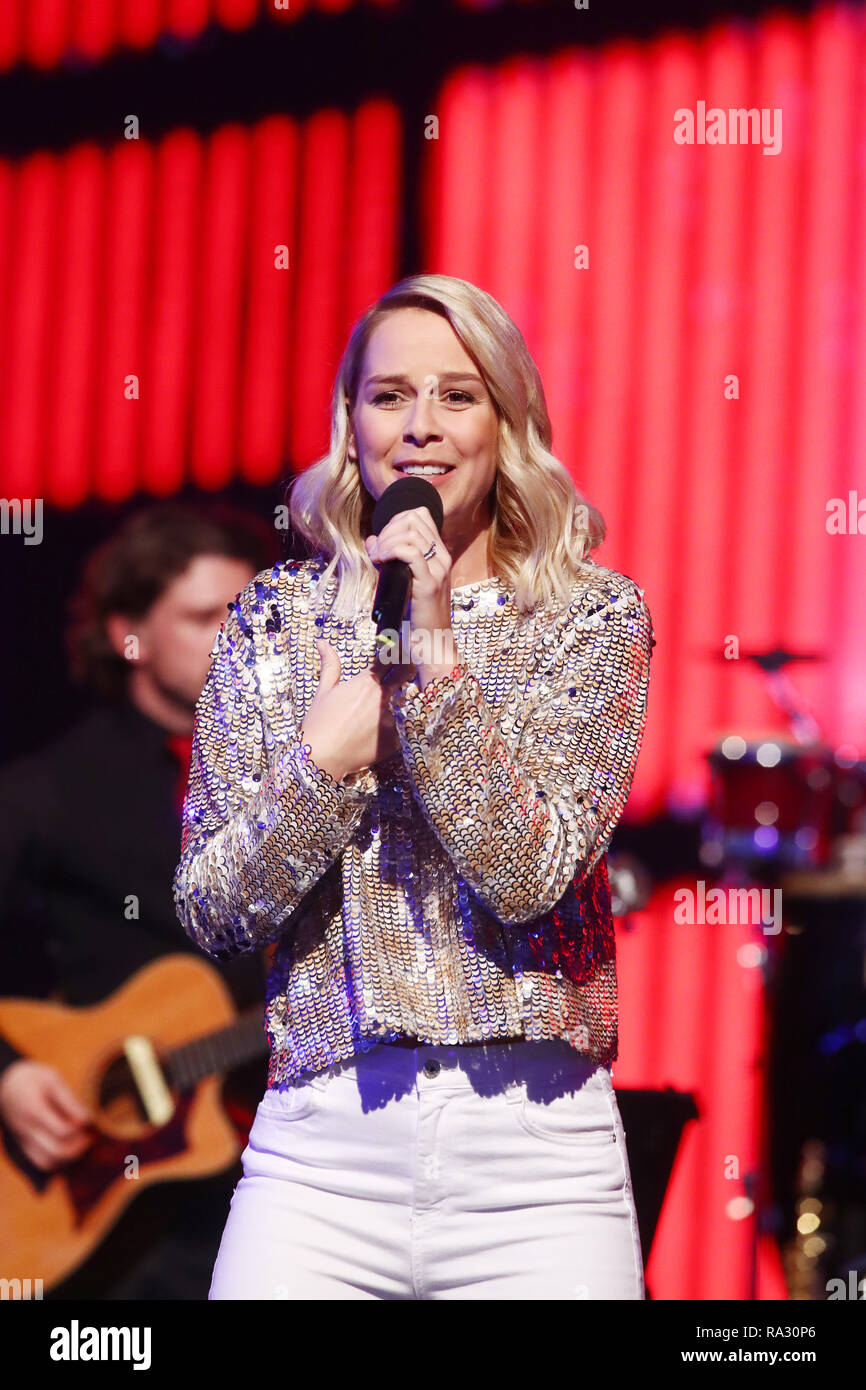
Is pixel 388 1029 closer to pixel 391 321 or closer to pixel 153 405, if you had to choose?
pixel 391 321

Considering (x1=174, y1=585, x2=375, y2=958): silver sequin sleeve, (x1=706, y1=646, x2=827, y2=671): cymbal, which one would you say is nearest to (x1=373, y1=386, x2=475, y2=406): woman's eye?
(x1=174, y1=585, x2=375, y2=958): silver sequin sleeve

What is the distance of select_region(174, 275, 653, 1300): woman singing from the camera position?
1.41m

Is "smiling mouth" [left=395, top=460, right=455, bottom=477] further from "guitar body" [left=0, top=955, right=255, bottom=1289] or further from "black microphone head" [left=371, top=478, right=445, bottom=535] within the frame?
"guitar body" [left=0, top=955, right=255, bottom=1289]

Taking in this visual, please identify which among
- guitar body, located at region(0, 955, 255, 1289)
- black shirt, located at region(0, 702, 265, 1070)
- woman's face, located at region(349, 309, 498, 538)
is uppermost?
woman's face, located at region(349, 309, 498, 538)

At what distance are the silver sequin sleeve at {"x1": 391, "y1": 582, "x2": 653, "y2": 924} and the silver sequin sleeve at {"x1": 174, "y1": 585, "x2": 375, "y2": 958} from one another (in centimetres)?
10

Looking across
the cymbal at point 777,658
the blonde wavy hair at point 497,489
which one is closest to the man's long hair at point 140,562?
the cymbal at point 777,658

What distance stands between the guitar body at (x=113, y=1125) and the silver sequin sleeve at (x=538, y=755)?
6.27ft

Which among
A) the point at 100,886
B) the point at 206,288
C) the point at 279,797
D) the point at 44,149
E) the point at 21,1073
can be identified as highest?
the point at 44,149

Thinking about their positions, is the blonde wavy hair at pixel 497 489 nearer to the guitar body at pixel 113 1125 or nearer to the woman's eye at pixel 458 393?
the woman's eye at pixel 458 393

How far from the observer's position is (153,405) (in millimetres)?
3508

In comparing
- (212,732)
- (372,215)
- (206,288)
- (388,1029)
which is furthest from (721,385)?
(388,1029)

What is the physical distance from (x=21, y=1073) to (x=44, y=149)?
2.09 m

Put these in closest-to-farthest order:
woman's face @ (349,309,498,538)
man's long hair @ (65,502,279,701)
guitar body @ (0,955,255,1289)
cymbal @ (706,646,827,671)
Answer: woman's face @ (349,309,498,538)
cymbal @ (706,646,827,671)
guitar body @ (0,955,255,1289)
man's long hair @ (65,502,279,701)

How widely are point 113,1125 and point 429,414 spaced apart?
A: 6.97ft
